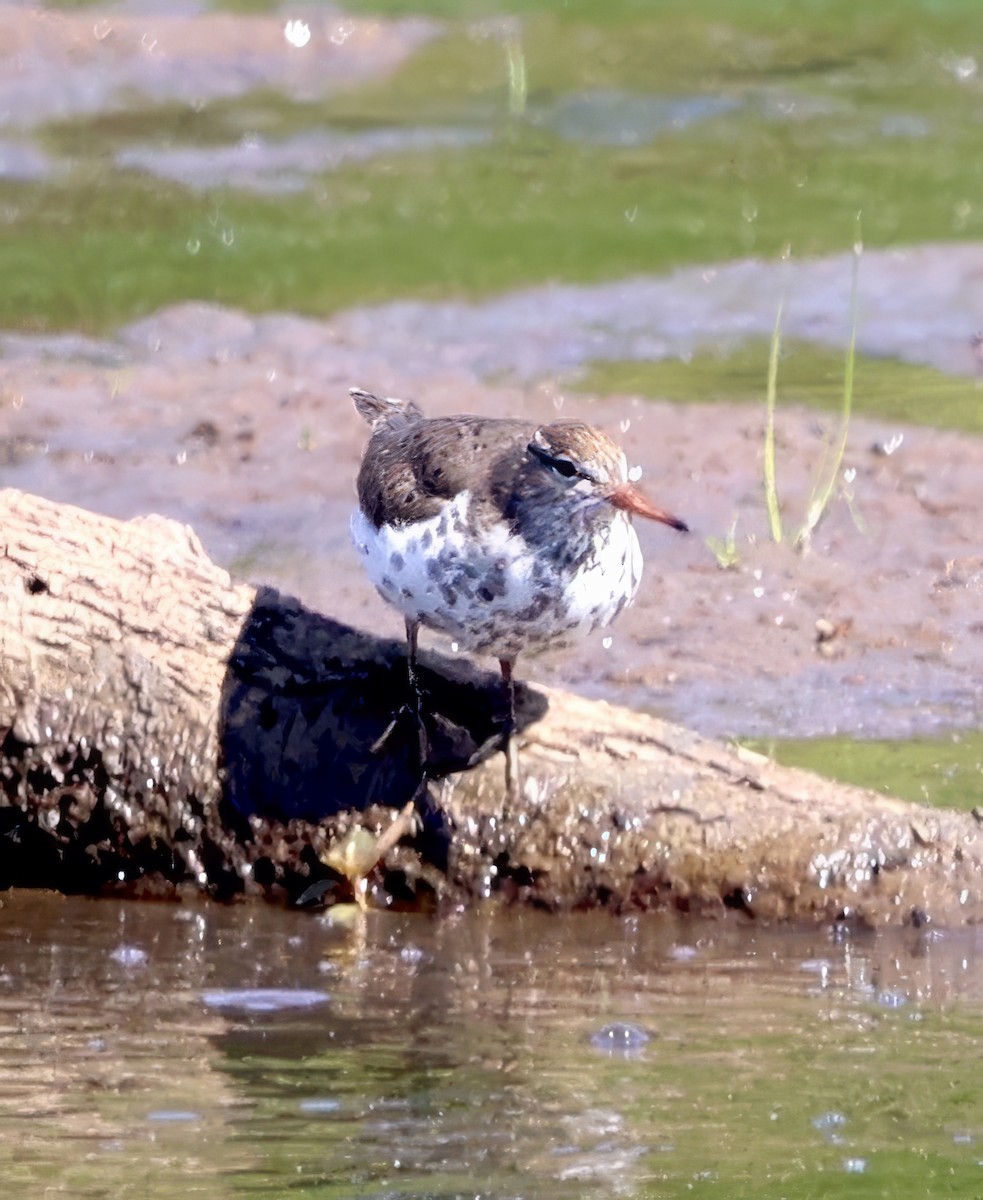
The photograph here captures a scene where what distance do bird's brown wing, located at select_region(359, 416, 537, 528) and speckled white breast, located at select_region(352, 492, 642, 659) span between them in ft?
0.22

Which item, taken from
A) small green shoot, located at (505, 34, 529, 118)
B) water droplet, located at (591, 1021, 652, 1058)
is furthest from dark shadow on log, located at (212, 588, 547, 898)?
small green shoot, located at (505, 34, 529, 118)

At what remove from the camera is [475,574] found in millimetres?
5602

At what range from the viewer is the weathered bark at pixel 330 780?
230 inches

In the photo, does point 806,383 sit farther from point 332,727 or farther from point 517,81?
point 517,81

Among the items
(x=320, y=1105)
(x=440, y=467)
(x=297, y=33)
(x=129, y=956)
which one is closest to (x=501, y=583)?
(x=440, y=467)

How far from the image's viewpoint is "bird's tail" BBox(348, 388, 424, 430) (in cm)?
692

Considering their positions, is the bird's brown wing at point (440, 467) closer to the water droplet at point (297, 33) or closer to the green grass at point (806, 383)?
the green grass at point (806, 383)

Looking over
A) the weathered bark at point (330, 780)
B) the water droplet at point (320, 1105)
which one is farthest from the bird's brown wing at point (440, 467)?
the water droplet at point (320, 1105)

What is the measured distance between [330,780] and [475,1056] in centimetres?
130

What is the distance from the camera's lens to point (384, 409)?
704 centimetres

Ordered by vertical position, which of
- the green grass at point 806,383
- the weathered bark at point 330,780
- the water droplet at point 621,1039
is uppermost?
the green grass at point 806,383

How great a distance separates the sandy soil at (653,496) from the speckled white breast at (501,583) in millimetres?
1829

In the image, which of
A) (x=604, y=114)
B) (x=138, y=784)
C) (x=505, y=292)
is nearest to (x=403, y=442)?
(x=138, y=784)

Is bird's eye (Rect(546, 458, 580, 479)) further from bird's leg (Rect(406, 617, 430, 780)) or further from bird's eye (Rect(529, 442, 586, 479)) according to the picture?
bird's leg (Rect(406, 617, 430, 780))
